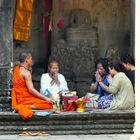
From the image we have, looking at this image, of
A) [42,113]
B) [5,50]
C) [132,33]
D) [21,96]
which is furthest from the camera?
[132,33]

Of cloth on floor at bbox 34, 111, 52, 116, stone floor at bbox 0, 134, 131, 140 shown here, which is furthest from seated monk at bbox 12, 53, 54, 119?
stone floor at bbox 0, 134, 131, 140

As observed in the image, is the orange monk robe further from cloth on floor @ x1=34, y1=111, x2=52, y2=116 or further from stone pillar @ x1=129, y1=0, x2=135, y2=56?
stone pillar @ x1=129, y1=0, x2=135, y2=56

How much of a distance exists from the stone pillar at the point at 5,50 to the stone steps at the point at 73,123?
620 mm

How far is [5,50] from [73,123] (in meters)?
1.98

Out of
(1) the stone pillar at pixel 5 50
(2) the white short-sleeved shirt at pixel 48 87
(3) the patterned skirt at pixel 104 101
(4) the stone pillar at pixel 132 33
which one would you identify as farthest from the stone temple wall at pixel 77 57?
(1) the stone pillar at pixel 5 50

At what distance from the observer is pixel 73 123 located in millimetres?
11648

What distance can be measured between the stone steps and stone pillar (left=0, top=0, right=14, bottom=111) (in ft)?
2.03

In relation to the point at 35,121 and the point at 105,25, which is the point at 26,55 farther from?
the point at 105,25

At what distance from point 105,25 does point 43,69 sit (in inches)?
75.3

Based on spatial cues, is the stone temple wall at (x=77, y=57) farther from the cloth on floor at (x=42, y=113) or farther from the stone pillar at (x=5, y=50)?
the cloth on floor at (x=42, y=113)

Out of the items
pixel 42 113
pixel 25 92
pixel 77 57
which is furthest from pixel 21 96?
pixel 77 57

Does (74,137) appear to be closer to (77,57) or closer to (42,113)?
(42,113)

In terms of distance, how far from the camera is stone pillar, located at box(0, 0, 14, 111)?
12172 millimetres

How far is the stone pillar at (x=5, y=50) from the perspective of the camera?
39.9 feet
